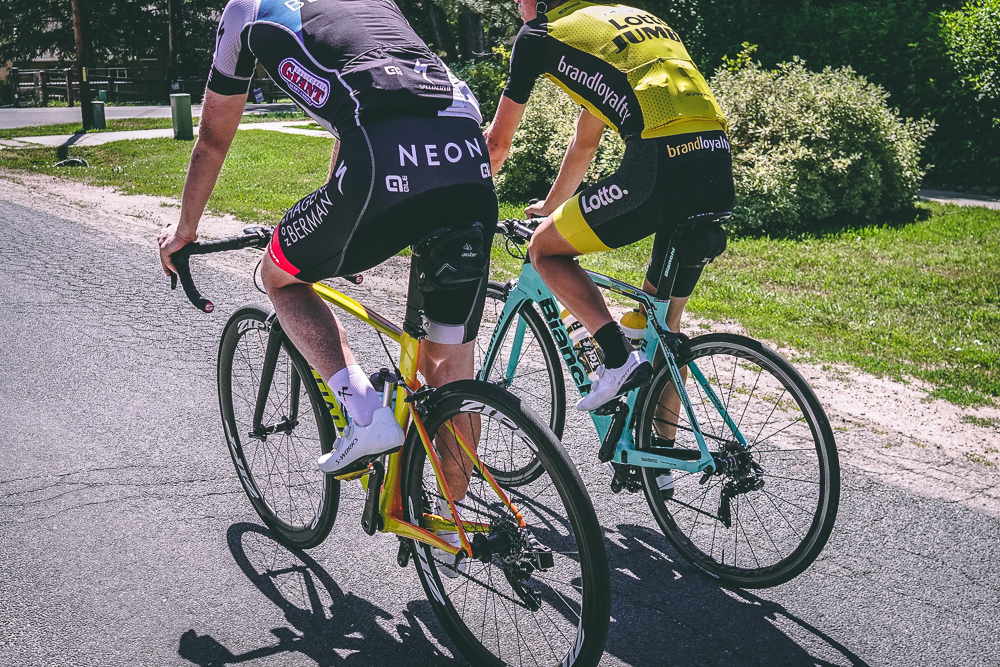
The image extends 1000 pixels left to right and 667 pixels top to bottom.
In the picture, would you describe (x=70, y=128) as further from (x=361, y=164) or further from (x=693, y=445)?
(x=361, y=164)

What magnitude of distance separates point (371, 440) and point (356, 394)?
0.16m

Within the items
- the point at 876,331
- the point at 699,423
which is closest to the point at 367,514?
the point at 699,423

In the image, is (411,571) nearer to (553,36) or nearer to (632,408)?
(632,408)

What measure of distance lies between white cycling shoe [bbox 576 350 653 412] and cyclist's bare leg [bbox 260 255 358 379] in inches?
39.8

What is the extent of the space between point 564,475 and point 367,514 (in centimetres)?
93

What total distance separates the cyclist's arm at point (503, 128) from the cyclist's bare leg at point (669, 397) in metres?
0.85

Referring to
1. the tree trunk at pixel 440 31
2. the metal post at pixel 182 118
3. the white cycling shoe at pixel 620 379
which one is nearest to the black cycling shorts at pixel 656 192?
the white cycling shoe at pixel 620 379

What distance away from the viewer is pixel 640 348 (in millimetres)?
3559

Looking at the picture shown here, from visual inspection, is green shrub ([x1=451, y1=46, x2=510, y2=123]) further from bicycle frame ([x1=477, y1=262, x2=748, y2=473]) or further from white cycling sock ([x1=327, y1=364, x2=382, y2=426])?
white cycling sock ([x1=327, y1=364, x2=382, y2=426])

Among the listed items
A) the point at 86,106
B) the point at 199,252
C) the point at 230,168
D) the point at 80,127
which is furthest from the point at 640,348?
the point at 80,127

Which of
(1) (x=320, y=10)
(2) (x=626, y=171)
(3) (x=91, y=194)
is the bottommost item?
(3) (x=91, y=194)

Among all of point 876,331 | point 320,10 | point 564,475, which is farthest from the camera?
point 876,331

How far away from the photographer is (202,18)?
164ft

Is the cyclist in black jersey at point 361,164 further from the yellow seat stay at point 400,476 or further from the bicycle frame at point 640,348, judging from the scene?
the bicycle frame at point 640,348
